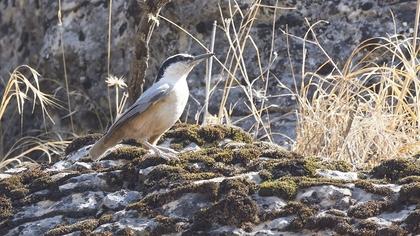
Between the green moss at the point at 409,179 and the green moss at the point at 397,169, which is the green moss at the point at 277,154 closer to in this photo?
the green moss at the point at 397,169

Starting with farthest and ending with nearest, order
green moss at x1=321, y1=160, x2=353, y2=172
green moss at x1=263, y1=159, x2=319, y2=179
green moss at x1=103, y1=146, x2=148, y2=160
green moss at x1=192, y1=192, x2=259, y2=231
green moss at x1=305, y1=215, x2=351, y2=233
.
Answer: green moss at x1=103, y1=146, x2=148, y2=160, green moss at x1=321, y1=160, x2=353, y2=172, green moss at x1=263, y1=159, x2=319, y2=179, green moss at x1=192, y1=192, x2=259, y2=231, green moss at x1=305, y1=215, x2=351, y2=233

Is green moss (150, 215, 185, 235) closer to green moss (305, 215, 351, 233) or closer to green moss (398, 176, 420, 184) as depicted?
green moss (305, 215, 351, 233)

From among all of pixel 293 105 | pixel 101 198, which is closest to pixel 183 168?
pixel 101 198

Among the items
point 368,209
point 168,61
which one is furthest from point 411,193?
point 168,61

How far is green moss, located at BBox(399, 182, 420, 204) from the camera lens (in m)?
4.98

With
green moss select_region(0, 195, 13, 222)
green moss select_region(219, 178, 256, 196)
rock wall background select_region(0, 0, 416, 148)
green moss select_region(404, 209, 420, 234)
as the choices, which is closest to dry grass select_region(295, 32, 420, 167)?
rock wall background select_region(0, 0, 416, 148)

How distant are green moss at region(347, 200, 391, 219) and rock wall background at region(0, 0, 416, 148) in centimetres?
244

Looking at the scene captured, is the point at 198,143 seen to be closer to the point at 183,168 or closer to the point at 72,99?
the point at 183,168

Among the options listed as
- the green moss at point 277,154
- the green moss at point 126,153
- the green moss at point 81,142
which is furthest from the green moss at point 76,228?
the green moss at point 81,142

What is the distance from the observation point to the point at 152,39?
8406 millimetres

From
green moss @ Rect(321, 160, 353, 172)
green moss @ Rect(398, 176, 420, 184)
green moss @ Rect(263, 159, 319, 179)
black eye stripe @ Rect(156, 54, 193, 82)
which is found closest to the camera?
green moss @ Rect(398, 176, 420, 184)

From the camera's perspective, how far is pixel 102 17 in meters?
8.76

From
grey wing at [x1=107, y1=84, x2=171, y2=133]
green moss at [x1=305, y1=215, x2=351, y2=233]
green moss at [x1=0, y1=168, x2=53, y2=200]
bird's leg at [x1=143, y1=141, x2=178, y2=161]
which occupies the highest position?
grey wing at [x1=107, y1=84, x2=171, y2=133]

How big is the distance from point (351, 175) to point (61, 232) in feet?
4.34
